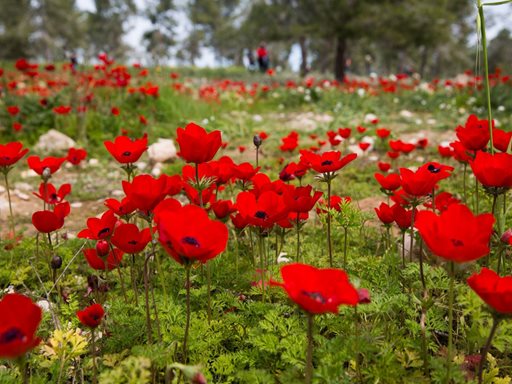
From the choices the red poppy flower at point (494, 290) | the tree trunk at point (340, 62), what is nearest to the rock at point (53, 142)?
the red poppy flower at point (494, 290)

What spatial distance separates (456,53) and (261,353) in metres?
36.1

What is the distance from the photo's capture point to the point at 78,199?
456 cm

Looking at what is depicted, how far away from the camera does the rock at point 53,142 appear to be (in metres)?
6.26

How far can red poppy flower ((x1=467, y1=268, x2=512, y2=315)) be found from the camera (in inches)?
41.1

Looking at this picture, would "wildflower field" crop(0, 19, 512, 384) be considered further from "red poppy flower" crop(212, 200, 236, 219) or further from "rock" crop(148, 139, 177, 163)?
"rock" crop(148, 139, 177, 163)

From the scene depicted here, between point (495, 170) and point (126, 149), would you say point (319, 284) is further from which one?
point (126, 149)

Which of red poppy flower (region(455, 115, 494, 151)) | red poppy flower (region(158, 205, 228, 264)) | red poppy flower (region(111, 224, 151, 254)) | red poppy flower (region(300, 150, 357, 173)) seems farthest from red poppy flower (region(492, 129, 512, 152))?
red poppy flower (region(111, 224, 151, 254))

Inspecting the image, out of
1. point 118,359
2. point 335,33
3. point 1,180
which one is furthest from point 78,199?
point 335,33

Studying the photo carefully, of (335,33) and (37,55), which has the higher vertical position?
(37,55)

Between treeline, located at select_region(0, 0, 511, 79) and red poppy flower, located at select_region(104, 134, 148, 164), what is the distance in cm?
171

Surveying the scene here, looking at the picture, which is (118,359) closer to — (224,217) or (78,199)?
(224,217)

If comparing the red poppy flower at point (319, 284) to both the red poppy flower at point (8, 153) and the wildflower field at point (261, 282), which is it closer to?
the wildflower field at point (261, 282)

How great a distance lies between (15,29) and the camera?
3528 centimetres

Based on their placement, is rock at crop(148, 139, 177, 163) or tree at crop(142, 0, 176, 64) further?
tree at crop(142, 0, 176, 64)
